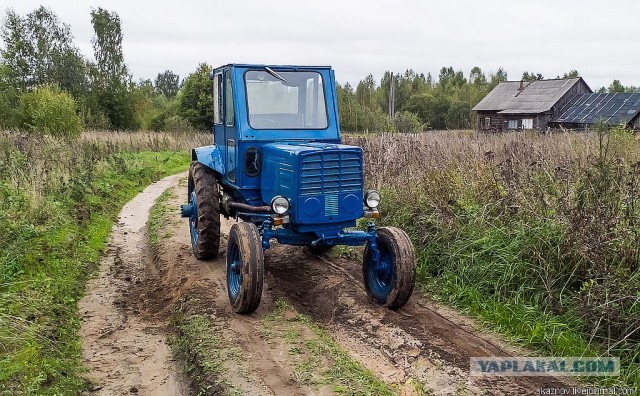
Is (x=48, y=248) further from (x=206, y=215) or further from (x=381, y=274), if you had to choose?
(x=381, y=274)

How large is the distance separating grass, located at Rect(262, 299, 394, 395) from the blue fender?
246 centimetres

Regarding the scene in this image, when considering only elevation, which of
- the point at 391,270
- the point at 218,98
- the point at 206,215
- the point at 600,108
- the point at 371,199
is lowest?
the point at 391,270

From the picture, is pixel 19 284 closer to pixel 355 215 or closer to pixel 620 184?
pixel 355 215

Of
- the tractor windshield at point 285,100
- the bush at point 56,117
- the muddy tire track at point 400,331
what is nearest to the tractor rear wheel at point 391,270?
the muddy tire track at point 400,331

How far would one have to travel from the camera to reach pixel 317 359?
14.7 ft

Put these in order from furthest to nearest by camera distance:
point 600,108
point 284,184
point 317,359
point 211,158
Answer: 1. point 600,108
2. point 211,158
3. point 284,184
4. point 317,359

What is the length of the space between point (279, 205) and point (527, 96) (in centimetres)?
3141

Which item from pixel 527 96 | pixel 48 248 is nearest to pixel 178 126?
pixel 527 96

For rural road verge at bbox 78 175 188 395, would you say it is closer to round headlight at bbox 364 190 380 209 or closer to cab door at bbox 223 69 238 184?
cab door at bbox 223 69 238 184

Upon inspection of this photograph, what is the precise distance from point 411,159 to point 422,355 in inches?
219

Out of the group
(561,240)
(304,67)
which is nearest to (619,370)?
(561,240)

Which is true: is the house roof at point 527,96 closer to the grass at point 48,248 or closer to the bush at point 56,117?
the bush at point 56,117

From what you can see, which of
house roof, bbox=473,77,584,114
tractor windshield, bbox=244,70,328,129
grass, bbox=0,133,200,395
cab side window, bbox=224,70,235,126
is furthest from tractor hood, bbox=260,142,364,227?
house roof, bbox=473,77,584,114

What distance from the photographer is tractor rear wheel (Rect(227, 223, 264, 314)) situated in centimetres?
517
